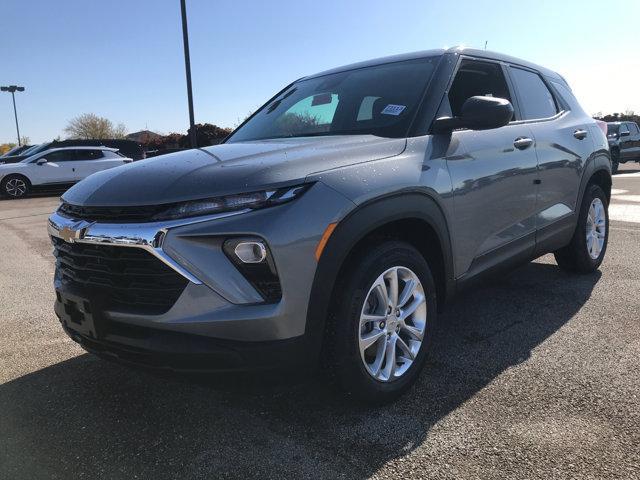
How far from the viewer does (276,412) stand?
8.41ft

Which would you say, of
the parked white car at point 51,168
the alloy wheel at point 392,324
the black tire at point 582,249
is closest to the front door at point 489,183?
the alloy wheel at point 392,324

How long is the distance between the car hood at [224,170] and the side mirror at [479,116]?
31 centimetres

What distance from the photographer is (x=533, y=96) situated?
13.1ft

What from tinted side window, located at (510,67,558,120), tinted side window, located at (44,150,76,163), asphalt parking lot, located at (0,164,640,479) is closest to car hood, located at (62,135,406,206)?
asphalt parking lot, located at (0,164,640,479)

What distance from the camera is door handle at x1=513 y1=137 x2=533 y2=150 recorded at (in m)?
3.41

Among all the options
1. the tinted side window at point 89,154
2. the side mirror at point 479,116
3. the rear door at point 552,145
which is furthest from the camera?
the tinted side window at point 89,154

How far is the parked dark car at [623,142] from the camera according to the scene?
18.1 meters

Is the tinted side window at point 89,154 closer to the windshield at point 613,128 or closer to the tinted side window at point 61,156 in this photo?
the tinted side window at point 61,156

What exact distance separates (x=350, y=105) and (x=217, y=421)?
2011 millimetres

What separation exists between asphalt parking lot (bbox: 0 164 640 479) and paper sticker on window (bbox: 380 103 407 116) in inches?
57.2

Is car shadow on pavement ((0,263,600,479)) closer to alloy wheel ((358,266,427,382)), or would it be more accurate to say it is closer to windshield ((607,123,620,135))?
alloy wheel ((358,266,427,382))

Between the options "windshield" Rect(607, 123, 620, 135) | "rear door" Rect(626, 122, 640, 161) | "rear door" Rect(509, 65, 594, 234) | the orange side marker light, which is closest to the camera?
the orange side marker light

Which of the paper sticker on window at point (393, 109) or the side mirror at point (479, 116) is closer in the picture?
the side mirror at point (479, 116)

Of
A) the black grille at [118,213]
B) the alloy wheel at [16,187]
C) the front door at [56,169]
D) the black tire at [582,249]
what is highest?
the black grille at [118,213]
